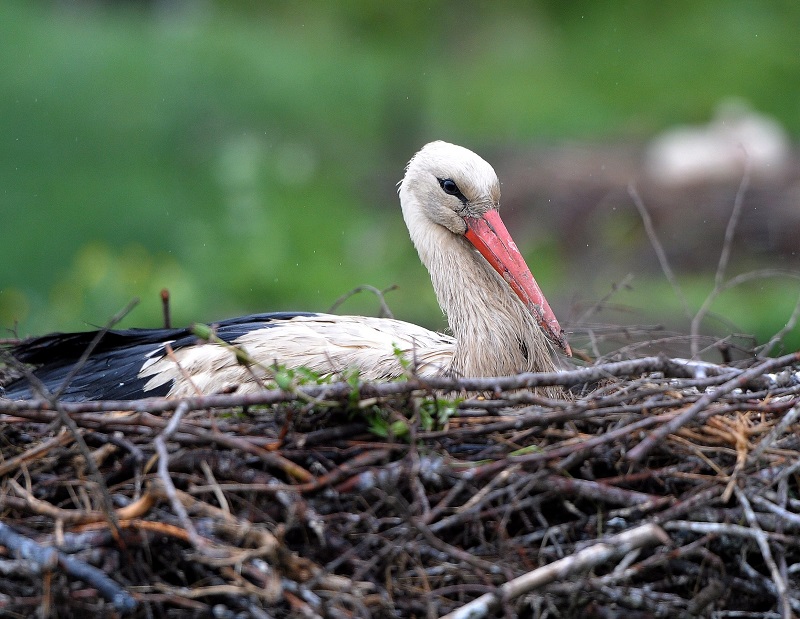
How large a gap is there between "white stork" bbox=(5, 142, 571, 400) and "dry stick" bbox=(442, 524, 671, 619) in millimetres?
1148

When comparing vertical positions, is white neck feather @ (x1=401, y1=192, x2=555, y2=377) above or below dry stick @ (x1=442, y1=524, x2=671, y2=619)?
above

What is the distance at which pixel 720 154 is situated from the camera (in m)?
12.0

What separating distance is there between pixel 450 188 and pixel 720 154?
8.80 m

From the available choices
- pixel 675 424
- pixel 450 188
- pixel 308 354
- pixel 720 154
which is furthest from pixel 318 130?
pixel 675 424

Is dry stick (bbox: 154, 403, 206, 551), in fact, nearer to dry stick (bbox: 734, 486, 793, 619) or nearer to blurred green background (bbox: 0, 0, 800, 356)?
dry stick (bbox: 734, 486, 793, 619)

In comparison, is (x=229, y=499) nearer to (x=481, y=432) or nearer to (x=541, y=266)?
(x=481, y=432)

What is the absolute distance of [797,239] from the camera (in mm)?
10219

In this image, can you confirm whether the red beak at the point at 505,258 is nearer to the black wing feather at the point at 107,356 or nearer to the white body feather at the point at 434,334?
the white body feather at the point at 434,334

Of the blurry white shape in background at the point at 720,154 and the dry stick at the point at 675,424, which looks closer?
the dry stick at the point at 675,424

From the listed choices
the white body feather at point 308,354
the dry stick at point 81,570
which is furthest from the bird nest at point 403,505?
the white body feather at point 308,354

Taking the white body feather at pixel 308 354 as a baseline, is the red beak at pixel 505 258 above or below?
above

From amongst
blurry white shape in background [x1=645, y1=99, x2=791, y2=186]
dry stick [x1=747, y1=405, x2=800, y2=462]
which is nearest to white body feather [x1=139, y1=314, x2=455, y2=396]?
dry stick [x1=747, y1=405, x2=800, y2=462]

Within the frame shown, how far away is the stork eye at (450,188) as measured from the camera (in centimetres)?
384

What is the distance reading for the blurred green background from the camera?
911cm
